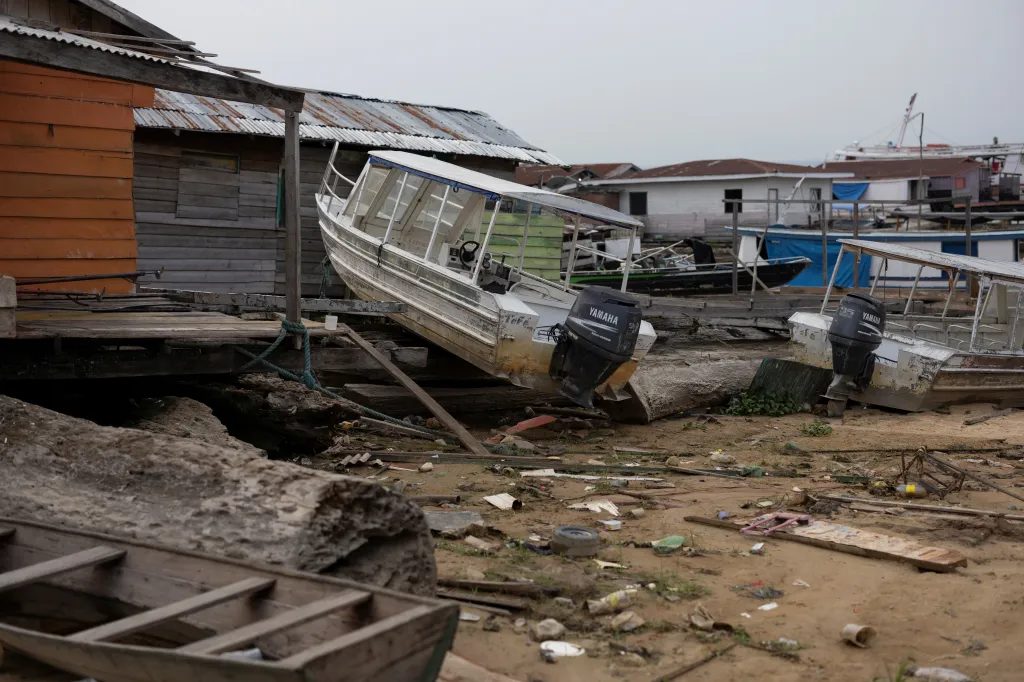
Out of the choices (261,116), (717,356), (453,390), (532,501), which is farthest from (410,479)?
(261,116)

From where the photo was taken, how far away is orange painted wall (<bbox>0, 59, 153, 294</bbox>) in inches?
400

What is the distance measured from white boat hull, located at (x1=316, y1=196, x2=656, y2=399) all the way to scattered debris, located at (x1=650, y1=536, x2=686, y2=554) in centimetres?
433

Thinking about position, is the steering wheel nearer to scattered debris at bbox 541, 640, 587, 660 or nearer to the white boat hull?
the white boat hull

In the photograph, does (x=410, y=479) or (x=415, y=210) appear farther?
(x=415, y=210)

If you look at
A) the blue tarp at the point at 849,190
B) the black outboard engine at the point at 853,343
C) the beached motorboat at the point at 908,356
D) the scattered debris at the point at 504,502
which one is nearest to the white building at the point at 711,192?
the blue tarp at the point at 849,190

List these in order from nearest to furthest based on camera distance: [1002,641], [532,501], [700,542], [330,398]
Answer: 1. [1002,641]
2. [700,542]
3. [532,501]
4. [330,398]

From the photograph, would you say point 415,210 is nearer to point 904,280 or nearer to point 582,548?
point 582,548

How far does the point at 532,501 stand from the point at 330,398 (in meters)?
2.37

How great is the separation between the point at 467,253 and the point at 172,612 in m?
9.62

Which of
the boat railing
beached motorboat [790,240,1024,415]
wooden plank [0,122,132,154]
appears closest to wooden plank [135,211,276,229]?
the boat railing

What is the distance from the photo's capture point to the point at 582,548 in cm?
616

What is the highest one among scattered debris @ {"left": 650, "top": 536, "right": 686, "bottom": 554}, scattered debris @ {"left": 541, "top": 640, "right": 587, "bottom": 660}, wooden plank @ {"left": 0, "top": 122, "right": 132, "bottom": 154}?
wooden plank @ {"left": 0, "top": 122, "right": 132, "bottom": 154}

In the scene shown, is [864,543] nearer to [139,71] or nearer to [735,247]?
[139,71]

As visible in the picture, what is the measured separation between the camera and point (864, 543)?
6.46 meters
